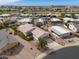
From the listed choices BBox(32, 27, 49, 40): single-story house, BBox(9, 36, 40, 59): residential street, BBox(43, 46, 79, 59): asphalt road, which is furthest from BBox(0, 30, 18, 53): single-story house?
BBox(43, 46, 79, 59): asphalt road

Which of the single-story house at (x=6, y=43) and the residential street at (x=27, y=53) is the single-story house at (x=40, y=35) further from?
the single-story house at (x=6, y=43)

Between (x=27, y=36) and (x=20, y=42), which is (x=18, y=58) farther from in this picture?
(x=27, y=36)

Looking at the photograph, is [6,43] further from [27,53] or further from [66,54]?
[66,54]

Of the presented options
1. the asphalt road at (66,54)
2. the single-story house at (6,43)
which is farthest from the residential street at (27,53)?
the asphalt road at (66,54)

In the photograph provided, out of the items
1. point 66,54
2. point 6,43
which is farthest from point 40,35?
point 66,54

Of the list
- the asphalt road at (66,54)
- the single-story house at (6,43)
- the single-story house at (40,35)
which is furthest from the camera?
the single-story house at (40,35)

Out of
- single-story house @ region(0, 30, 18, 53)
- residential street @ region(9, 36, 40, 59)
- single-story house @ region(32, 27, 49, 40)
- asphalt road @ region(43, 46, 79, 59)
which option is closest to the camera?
residential street @ region(9, 36, 40, 59)

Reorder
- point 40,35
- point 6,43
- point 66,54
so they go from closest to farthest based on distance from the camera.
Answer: point 66,54, point 6,43, point 40,35

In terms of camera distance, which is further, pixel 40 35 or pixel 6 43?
pixel 40 35

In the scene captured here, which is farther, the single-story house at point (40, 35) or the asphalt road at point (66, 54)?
the single-story house at point (40, 35)

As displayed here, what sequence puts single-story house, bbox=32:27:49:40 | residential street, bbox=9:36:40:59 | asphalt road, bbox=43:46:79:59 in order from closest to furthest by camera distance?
residential street, bbox=9:36:40:59, asphalt road, bbox=43:46:79:59, single-story house, bbox=32:27:49:40

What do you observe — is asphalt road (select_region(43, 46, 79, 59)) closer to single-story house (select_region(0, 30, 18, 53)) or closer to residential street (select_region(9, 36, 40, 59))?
residential street (select_region(9, 36, 40, 59))

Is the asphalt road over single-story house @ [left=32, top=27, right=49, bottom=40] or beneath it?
beneath
